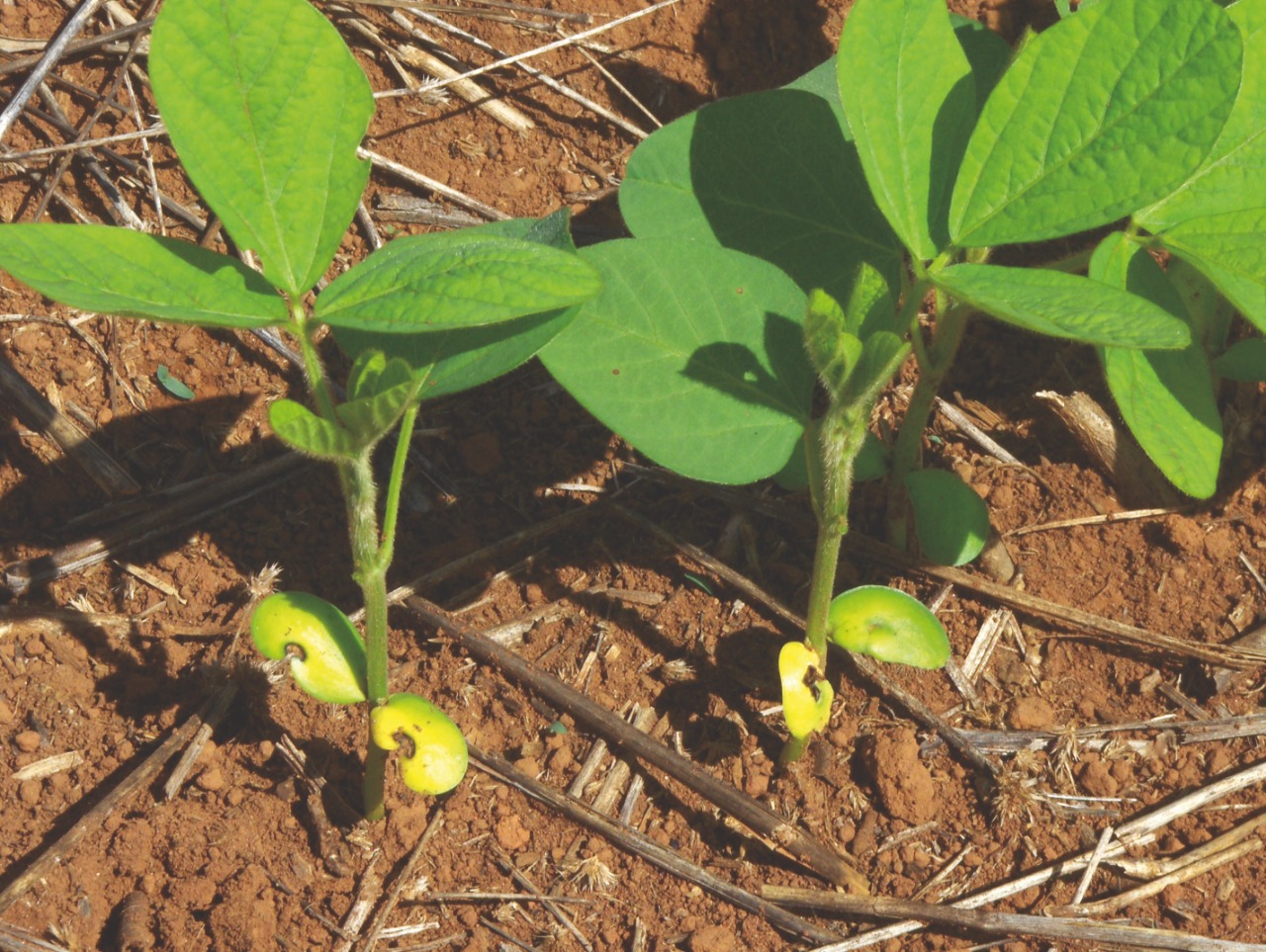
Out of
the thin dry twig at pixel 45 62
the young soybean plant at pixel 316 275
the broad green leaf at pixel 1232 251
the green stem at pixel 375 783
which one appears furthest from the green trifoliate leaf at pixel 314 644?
the broad green leaf at pixel 1232 251

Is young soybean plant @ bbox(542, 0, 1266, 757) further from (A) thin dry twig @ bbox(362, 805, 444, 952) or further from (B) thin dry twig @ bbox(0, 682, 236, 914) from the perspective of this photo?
(B) thin dry twig @ bbox(0, 682, 236, 914)

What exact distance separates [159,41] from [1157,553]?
6.47ft

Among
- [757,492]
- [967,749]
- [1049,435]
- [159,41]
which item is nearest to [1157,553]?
[1049,435]

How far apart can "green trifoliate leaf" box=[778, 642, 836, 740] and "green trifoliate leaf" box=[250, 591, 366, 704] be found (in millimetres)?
630

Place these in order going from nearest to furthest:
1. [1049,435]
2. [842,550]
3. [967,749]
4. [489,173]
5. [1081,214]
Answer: [1081,214] → [967,749] → [842,550] → [1049,435] → [489,173]

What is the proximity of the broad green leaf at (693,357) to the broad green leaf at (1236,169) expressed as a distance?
2.10 ft

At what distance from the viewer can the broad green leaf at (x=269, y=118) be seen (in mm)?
1521

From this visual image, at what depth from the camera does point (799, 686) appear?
181 cm

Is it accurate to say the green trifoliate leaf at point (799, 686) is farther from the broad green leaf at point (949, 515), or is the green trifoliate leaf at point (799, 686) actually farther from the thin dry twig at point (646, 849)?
the broad green leaf at point (949, 515)

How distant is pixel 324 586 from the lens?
7.37 ft

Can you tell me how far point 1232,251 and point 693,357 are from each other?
0.87 meters

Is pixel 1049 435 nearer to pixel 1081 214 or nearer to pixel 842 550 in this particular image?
pixel 842 550

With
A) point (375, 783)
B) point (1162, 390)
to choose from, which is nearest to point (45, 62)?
point (375, 783)

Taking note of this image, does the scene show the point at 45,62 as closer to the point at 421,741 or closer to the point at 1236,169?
the point at 421,741
